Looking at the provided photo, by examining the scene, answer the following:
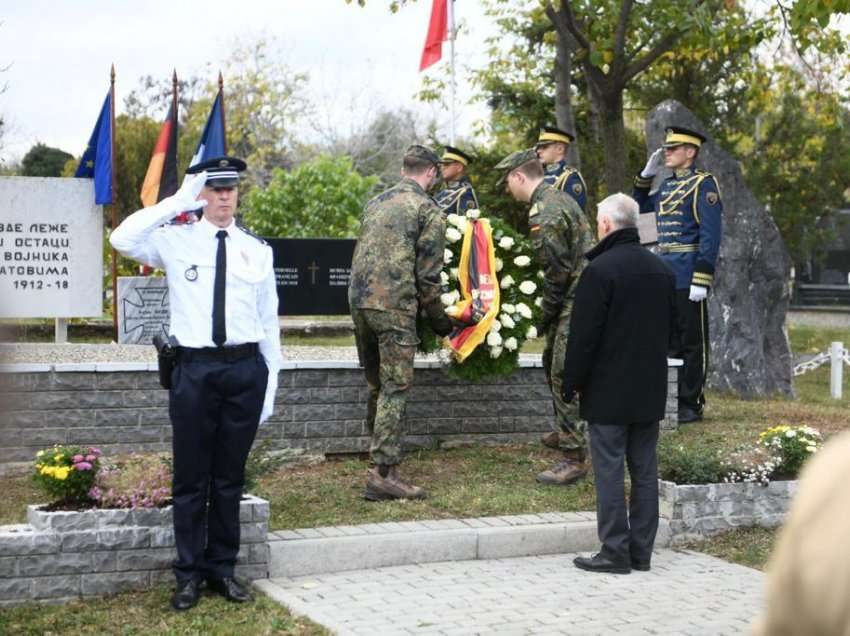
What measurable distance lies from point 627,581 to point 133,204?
79.6ft

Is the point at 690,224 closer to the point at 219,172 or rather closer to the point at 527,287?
the point at 527,287

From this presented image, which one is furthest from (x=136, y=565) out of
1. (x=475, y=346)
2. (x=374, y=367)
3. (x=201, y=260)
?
(x=475, y=346)

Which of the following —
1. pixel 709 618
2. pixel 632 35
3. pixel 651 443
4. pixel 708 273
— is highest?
pixel 632 35

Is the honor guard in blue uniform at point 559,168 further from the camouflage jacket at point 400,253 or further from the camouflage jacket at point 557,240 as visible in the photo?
the camouflage jacket at point 400,253

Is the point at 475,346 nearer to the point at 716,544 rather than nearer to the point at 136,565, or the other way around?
the point at 716,544

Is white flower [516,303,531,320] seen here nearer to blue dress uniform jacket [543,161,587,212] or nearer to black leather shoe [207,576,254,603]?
blue dress uniform jacket [543,161,587,212]

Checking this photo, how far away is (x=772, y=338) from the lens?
15000mm

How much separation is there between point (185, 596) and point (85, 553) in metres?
0.57

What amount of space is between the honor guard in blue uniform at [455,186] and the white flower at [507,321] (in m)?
2.38

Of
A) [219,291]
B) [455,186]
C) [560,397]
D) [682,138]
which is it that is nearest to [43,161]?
[455,186]

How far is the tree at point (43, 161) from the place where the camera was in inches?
1559

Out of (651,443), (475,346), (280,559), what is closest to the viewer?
(280,559)

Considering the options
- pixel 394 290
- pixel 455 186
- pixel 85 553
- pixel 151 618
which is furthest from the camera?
pixel 455 186

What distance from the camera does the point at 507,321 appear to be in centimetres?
959
